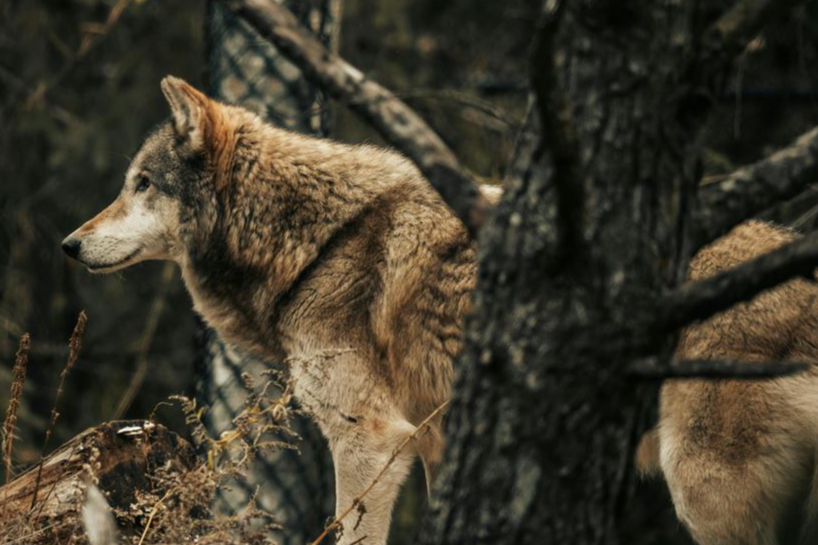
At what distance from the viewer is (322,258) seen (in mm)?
4742

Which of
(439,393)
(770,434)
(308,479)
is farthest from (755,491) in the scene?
(308,479)

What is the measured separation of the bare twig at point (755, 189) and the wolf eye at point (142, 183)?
3.26 meters

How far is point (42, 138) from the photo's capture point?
11.1 m

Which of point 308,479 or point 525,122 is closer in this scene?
point 525,122

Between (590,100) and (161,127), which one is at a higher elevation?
(161,127)

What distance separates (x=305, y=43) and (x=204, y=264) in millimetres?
3010

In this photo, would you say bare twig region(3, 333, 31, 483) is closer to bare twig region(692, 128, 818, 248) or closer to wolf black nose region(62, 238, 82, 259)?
wolf black nose region(62, 238, 82, 259)

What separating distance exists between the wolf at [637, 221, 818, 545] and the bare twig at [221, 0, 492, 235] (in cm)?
208

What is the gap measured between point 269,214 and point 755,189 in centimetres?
296

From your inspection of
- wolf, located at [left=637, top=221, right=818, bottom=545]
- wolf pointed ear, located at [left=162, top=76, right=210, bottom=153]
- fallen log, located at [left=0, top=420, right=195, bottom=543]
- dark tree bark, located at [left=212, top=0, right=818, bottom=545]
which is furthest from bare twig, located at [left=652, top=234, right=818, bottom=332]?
wolf pointed ear, located at [left=162, top=76, right=210, bottom=153]

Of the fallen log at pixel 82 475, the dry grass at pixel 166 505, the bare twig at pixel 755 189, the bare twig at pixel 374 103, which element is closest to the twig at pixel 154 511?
the dry grass at pixel 166 505

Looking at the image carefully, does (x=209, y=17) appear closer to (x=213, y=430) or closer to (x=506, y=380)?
(x=213, y=430)

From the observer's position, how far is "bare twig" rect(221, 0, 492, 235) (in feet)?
7.22

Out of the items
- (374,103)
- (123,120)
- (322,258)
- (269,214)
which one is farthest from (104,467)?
(123,120)
